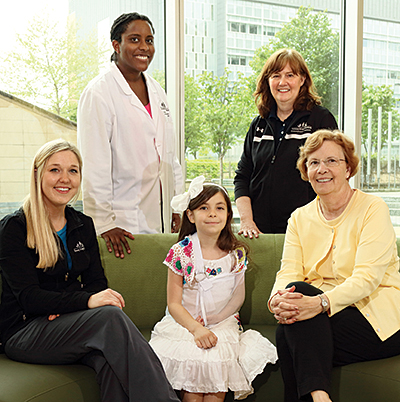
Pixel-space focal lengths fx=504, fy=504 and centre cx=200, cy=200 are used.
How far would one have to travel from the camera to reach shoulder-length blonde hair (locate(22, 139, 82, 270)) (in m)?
1.94

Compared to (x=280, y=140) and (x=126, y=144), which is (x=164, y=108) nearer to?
(x=126, y=144)

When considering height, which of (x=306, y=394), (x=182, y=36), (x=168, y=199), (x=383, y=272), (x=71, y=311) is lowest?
(x=306, y=394)

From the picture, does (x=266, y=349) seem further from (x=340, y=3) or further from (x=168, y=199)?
(x=340, y=3)

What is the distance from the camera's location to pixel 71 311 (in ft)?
6.20

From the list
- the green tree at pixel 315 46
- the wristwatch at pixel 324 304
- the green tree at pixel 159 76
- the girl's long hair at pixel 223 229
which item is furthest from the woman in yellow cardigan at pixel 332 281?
the green tree at pixel 315 46

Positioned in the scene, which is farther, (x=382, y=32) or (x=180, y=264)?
(x=382, y=32)

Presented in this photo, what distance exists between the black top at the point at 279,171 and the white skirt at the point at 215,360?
29.8 inches

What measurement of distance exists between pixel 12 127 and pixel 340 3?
2626 mm

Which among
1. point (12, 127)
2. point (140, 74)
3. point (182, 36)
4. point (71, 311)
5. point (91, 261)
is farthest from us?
point (182, 36)

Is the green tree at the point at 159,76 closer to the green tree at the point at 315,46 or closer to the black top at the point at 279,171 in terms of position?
the green tree at the point at 315,46

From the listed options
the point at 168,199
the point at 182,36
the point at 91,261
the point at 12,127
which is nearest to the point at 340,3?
the point at 182,36

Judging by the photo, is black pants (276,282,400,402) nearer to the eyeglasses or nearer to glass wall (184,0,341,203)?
the eyeglasses

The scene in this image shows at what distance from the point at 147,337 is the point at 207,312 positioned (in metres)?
0.31

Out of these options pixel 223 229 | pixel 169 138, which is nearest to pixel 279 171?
pixel 223 229
